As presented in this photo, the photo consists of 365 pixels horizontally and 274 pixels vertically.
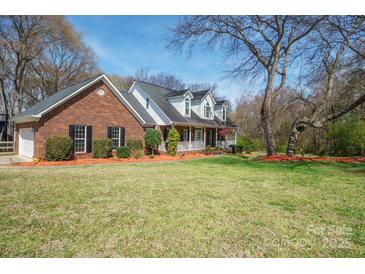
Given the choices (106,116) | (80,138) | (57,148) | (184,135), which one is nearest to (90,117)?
(106,116)

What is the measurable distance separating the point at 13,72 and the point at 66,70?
6304 mm

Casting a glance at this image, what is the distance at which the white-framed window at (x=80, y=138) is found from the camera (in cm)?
1324

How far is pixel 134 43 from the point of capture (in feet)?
30.9

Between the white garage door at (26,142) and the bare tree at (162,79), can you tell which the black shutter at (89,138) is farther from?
the bare tree at (162,79)

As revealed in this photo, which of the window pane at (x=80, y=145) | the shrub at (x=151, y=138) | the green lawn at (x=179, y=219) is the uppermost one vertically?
the shrub at (x=151, y=138)

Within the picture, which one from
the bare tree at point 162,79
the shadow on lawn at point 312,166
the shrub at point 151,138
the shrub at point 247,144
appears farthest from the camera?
the bare tree at point 162,79

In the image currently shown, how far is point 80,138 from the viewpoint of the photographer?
526 inches

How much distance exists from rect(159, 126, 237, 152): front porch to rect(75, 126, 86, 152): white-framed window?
21.6 feet

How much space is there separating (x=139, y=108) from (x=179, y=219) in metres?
16.0

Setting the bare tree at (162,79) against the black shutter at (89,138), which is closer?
the black shutter at (89,138)

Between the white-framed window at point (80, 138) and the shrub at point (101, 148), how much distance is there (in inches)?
25.6

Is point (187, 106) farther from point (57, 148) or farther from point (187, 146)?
point (57, 148)

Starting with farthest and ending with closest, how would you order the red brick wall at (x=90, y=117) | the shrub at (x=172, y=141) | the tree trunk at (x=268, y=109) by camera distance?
the shrub at (x=172, y=141) → the tree trunk at (x=268, y=109) → the red brick wall at (x=90, y=117)

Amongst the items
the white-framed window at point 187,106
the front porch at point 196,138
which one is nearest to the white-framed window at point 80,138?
the front porch at point 196,138
